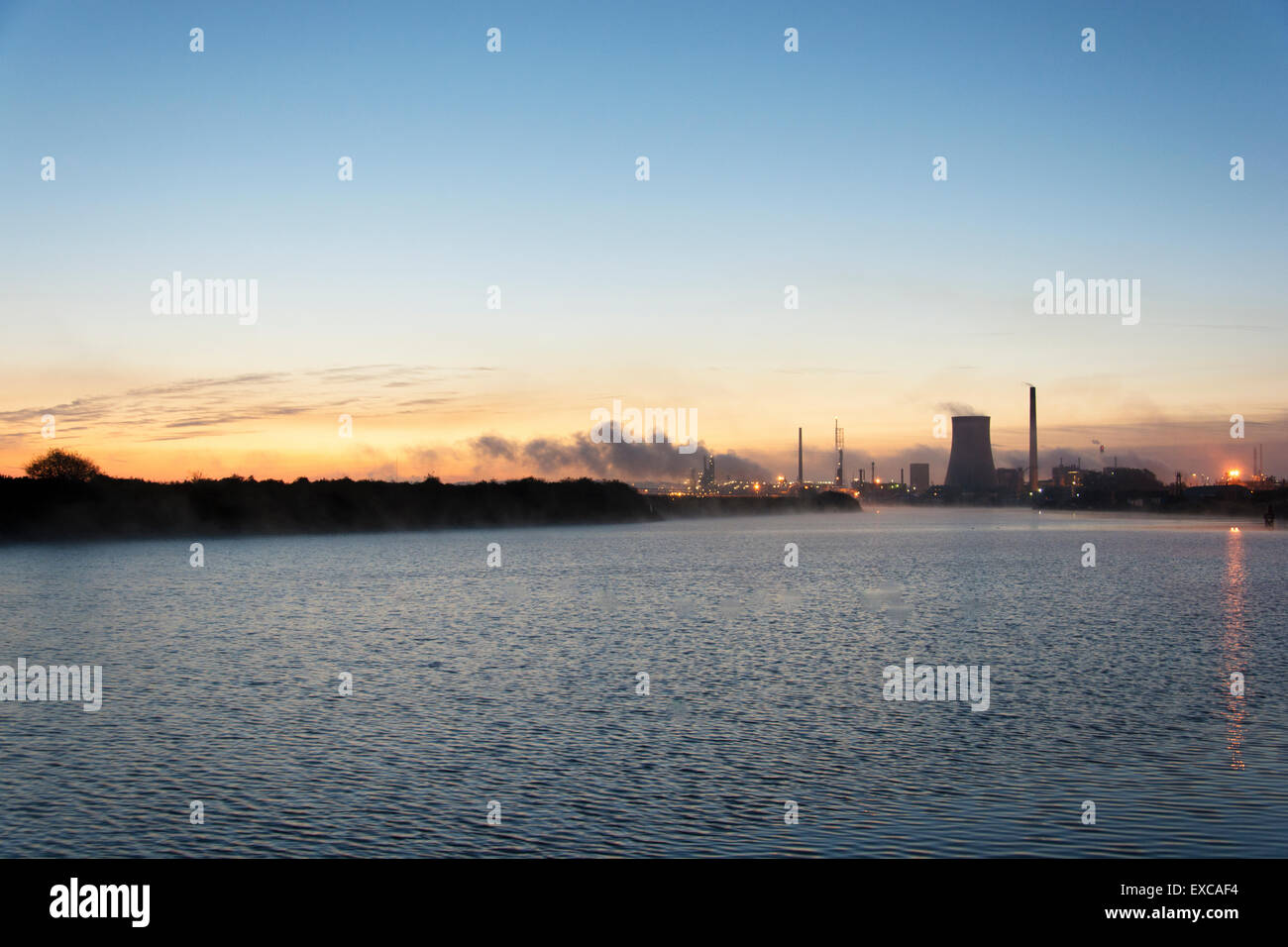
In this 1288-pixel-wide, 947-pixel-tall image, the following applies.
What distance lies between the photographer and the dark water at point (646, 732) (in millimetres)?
13914

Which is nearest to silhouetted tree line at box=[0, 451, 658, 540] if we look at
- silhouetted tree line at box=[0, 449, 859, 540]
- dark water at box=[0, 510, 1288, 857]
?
silhouetted tree line at box=[0, 449, 859, 540]

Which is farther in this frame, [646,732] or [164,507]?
[164,507]

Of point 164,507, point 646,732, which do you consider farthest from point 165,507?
point 646,732

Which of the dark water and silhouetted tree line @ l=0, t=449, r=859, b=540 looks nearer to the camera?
the dark water

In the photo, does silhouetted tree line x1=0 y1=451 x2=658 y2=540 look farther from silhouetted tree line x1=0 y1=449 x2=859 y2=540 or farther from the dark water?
the dark water

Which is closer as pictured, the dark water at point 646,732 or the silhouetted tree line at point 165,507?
the dark water at point 646,732

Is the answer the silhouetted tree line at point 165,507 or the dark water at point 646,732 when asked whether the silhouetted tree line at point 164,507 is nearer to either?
the silhouetted tree line at point 165,507

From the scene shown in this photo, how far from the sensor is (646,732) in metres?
20.2

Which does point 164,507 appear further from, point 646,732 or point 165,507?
point 646,732

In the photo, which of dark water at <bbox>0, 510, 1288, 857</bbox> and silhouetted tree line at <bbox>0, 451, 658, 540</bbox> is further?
silhouetted tree line at <bbox>0, 451, 658, 540</bbox>

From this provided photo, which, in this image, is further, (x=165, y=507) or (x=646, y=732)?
(x=165, y=507)

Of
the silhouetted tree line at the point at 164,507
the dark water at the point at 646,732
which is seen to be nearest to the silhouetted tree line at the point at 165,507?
the silhouetted tree line at the point at 164,507

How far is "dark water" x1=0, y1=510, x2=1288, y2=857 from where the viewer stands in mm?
13914
